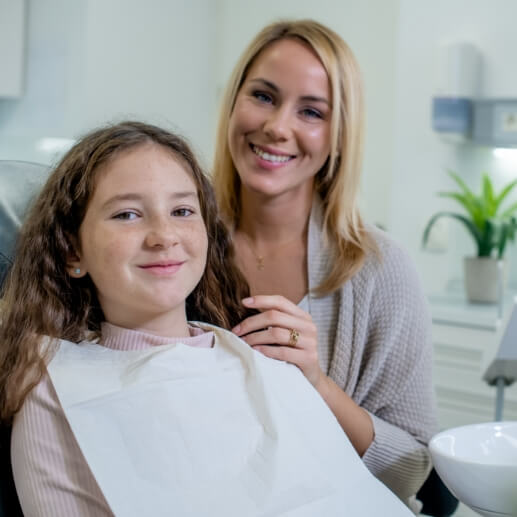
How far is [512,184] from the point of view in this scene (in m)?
2.90

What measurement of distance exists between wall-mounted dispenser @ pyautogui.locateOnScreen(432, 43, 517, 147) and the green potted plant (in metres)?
0.20

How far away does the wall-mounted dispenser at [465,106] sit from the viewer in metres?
2.81

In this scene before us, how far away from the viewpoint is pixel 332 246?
1.51m

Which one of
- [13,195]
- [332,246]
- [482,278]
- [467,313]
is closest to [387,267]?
[332,246]

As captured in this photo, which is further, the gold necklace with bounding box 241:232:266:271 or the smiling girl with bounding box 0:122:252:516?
the gold necklace with bounding box 241:232:266:271

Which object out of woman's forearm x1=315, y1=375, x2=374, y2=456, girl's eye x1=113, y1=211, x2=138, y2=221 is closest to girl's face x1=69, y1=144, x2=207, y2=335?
girl's eye x1=113, y1=211, x2=138, y2=221

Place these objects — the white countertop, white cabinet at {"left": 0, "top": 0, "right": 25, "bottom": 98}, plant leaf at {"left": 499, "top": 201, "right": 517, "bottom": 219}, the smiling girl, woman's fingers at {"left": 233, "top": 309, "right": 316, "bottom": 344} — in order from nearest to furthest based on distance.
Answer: the smiling girl → woman's fingers at {"left": 233, "top": 309, "right": 316, "bottom": 344} → the white countertop → plant leaf at {"left": 499, "top": 201, "right": 517, "bottom": 219} → white cabinet at {"left": 0, "top": 0, "right": 25, "bottom": 98}

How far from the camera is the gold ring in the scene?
1189mm

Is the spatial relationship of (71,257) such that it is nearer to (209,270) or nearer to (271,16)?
(209,270)

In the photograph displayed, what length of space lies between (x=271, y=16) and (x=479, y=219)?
1.66 metres

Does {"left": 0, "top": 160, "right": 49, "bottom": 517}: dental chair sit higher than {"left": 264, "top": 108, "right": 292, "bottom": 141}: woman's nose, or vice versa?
{"left": 264, "top": 108, "right": 292, "bottom": 141}: woman's nose

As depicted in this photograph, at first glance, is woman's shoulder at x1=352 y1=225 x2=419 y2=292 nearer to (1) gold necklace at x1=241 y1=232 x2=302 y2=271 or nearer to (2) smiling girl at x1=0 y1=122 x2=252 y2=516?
(1) gold necklace at x1=241 y1=232 x2=302 y2=271

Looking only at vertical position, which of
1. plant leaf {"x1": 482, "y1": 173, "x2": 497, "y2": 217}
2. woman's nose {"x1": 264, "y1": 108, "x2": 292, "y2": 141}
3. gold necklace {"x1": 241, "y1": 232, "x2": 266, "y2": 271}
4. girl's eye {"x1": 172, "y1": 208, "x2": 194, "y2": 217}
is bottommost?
gold necklace {"x1": 241, "y1": 232, "x2": 266, "y2": 271}

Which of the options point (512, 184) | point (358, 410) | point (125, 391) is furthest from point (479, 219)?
point (125, 391)
